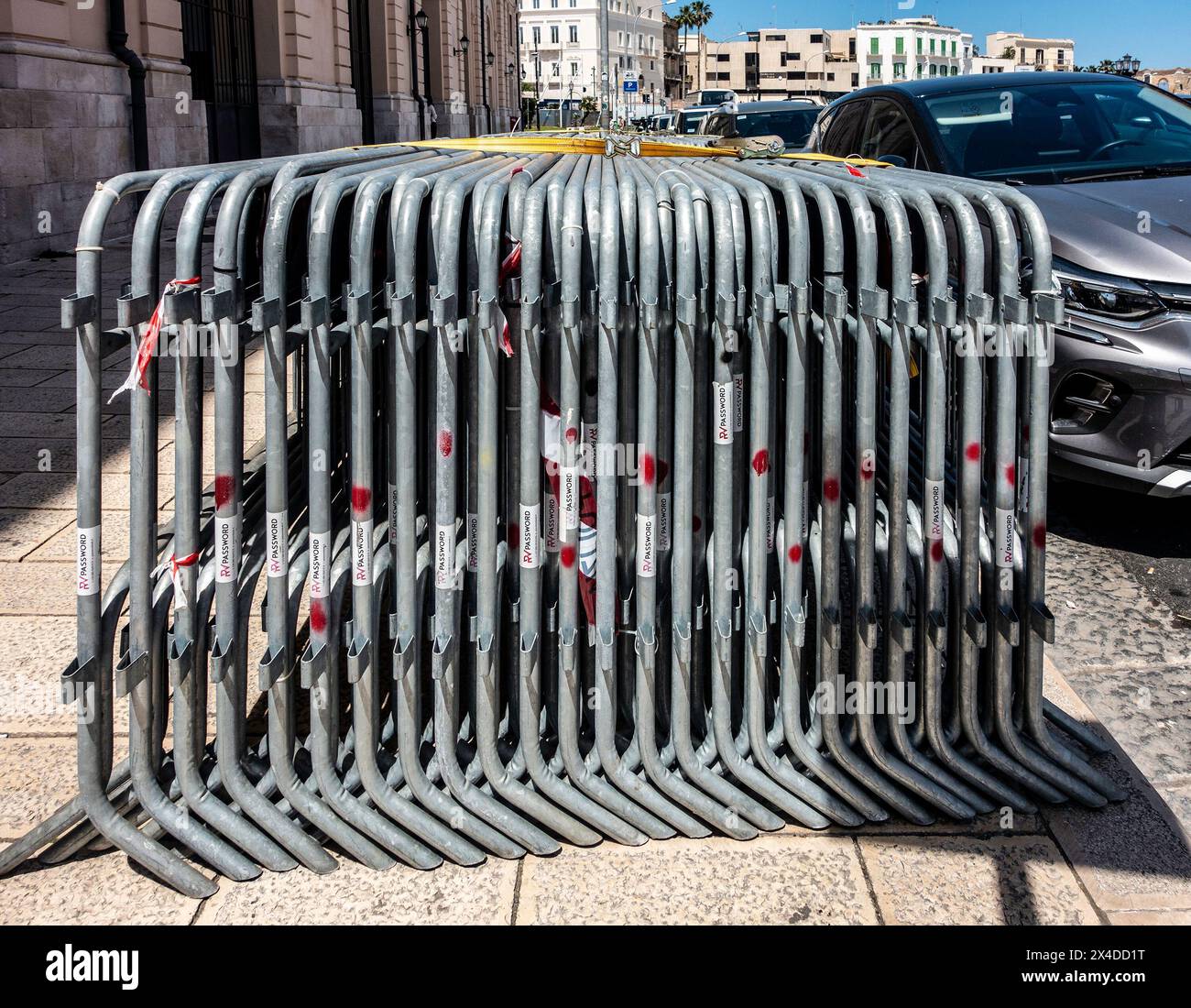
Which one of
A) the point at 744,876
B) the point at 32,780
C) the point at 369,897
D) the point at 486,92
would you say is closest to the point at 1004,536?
the point at 744,876

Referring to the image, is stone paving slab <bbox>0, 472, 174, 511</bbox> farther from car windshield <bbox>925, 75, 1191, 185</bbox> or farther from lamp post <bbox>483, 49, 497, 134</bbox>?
lamp post <bbox>483, 49, 497, 134</bbox>

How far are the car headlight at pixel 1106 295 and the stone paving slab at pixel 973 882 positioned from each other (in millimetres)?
2707

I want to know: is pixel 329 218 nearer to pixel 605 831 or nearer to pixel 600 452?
pixel 600 452

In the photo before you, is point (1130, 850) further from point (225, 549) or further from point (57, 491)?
point (57, 491)

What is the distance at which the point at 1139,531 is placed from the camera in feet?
A: 17.9

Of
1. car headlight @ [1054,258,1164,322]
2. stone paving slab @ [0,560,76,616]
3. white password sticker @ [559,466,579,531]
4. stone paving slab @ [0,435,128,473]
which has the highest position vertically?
car headlight @ [1054,258,1164,322]

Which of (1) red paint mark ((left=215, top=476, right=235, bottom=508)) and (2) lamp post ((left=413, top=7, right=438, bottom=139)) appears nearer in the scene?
(1) red paint mark ((left=215, top=476, right=235, bottom=508))

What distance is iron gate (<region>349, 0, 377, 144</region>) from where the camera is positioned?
31.3 meters

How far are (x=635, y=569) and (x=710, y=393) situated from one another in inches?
18.6

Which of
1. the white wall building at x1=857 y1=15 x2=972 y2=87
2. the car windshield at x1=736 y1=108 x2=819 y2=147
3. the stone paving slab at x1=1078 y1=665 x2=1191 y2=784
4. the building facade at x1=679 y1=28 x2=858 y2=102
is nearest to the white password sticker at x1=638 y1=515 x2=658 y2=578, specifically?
the stone paving slab at x1=1078 y1=665 x2=1191 y2=784

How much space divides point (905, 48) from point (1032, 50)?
45077mm

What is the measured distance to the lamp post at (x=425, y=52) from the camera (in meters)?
35.6

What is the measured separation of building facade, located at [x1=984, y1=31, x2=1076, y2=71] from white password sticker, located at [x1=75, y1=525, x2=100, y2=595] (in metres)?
172

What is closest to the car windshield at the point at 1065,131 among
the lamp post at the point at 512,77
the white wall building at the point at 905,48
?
the lamp post at the point at 512,77
